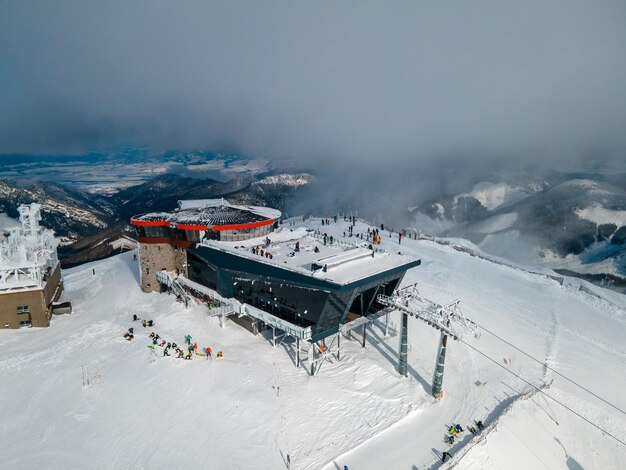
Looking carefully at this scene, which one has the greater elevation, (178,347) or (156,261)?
(156,261)

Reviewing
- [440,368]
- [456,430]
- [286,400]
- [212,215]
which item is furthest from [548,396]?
[212,215]

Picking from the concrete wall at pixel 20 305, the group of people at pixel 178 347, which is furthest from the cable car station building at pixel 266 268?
the concrete wall at pixel 20 305

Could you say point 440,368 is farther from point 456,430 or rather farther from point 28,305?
point 28,305

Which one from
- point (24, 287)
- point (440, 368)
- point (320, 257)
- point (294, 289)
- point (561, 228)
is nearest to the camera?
point (440, 368)

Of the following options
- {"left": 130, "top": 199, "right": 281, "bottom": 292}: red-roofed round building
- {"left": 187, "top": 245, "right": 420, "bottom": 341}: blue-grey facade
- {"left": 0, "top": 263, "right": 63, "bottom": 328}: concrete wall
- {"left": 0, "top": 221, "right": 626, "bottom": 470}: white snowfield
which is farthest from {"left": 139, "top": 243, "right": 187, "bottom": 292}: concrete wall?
{"left": 0, "top": 263, "right": 63, "bottom": 328}: concrete wall

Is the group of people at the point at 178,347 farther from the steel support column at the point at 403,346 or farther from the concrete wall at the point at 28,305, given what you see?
the steel support column at the point at 403,346

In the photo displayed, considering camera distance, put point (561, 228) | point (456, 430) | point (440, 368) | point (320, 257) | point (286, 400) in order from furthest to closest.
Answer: point (561, 228) → point (320, 257) → point (440, 368) → point (286, 400) → point (456, 430)
